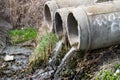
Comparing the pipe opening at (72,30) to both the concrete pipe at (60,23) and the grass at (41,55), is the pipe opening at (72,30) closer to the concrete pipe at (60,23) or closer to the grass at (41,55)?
Result: the concrete pipe at (60,23)

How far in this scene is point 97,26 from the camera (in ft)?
18.3

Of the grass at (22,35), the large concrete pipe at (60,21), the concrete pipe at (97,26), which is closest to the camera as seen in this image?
the concrete pipe at (97,26)

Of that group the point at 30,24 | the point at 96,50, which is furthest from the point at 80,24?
the point at 30,24

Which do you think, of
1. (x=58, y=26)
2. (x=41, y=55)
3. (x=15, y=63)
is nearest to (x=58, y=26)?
(x=58, y=26)

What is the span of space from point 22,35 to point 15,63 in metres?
2.02

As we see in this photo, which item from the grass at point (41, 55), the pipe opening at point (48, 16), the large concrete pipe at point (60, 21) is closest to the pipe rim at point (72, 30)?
the large concrete pipe at point (60, 21)

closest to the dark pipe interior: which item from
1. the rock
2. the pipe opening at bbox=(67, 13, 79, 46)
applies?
the pipe opening at bbox=(67, 13, 79, 46)

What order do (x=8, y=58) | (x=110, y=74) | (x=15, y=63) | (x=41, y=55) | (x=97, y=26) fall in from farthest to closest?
(x=8, y=58), (x=15, y=63), (x=41, y=55), (x=97, y=26), (x=110, y=74)

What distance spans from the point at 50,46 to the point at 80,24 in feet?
4.53

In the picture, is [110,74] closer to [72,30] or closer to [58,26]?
[72,30]

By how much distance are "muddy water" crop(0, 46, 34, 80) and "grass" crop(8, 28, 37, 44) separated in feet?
1.58

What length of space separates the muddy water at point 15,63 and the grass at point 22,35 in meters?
0.48

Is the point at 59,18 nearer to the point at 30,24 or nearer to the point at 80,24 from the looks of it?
the point at 80,24

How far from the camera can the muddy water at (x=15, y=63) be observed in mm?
6621
